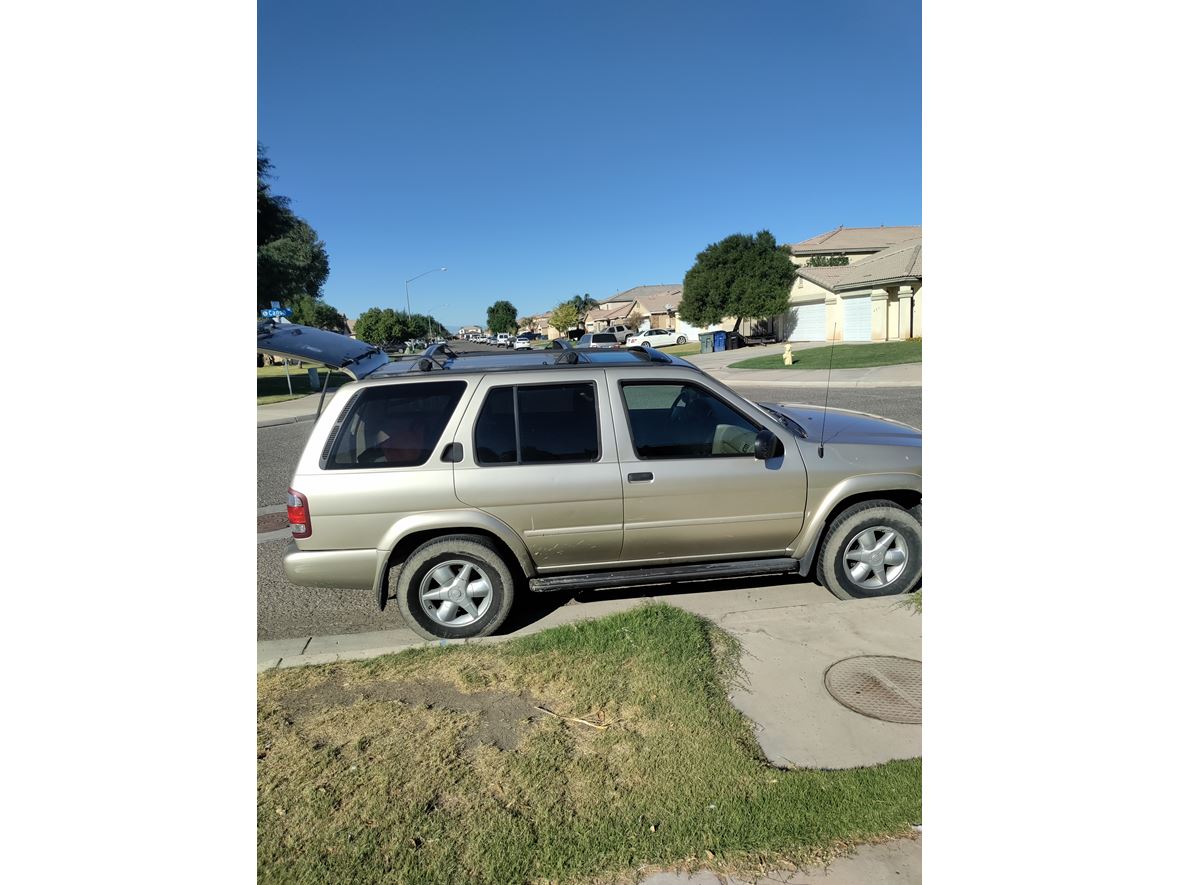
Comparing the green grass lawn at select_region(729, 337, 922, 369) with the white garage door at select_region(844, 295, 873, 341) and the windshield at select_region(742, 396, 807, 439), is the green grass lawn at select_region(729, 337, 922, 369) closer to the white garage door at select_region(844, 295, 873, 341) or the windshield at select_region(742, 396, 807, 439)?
the white garage door at select_region(844, 295, 873, 341)

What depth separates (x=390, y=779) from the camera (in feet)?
9.28

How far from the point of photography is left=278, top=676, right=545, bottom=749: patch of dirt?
3146 mm

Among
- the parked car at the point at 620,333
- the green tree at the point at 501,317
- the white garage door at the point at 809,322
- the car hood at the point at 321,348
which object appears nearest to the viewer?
the car hood at the point at 321,348

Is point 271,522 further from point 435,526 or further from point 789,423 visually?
point 789,423

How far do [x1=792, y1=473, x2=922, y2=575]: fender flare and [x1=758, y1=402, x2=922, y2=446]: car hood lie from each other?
0.82ft

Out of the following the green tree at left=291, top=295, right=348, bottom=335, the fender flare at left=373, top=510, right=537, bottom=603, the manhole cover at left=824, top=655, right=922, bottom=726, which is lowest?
the manhole cover at left=824, top=655, right=922, bottom=726

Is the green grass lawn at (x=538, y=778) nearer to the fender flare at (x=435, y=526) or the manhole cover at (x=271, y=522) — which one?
the fender flare at (x=435, y=526)

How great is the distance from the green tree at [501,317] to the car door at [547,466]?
129969 mm

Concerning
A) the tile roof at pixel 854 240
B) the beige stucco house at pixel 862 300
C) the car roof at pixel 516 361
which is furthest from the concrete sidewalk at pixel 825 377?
the tile roof at pixel 854 240

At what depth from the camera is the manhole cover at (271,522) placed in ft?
23.4

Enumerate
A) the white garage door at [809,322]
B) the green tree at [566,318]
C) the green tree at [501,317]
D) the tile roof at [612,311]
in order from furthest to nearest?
the green tree at [501,317], the green tree at [566,318], the tile roof at [612,311], the white garage door at [809,322]

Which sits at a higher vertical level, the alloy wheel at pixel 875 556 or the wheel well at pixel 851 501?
the wheel well at pixel 851 501

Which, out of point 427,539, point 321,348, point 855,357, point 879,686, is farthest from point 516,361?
point 855,357

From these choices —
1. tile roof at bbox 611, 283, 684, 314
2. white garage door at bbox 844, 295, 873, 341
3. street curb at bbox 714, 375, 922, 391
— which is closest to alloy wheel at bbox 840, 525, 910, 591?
street curb at bbox 714, 375, 922, 391
